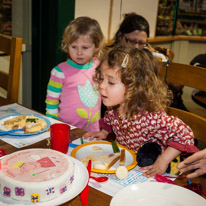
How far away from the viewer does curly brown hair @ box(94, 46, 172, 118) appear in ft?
4.16

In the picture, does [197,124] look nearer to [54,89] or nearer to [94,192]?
[94,192]

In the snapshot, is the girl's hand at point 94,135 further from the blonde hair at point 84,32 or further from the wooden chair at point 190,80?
the blonde hair at point 84,32

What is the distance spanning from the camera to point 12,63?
1.87 meters

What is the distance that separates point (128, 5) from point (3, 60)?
62.9 inches

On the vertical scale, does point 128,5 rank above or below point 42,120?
above

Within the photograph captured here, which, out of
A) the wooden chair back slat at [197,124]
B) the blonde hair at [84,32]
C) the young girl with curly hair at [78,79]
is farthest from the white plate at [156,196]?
the blonde hair at [84,32]

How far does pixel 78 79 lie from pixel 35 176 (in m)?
1.14

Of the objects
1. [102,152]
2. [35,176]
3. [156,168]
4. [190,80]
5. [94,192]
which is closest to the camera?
[35,176]

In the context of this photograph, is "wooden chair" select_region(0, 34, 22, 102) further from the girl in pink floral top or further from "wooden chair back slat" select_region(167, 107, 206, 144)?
"wooden chair back slat" select_region(167, 107, 206, 144)

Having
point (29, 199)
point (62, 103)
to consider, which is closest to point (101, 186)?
point (29, 199)

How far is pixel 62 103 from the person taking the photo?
1909 millimetres

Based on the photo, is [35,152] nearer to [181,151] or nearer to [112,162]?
[112,162]

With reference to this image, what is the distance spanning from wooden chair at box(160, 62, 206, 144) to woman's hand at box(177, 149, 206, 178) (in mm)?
224

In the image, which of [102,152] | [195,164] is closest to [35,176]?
[102,152]
